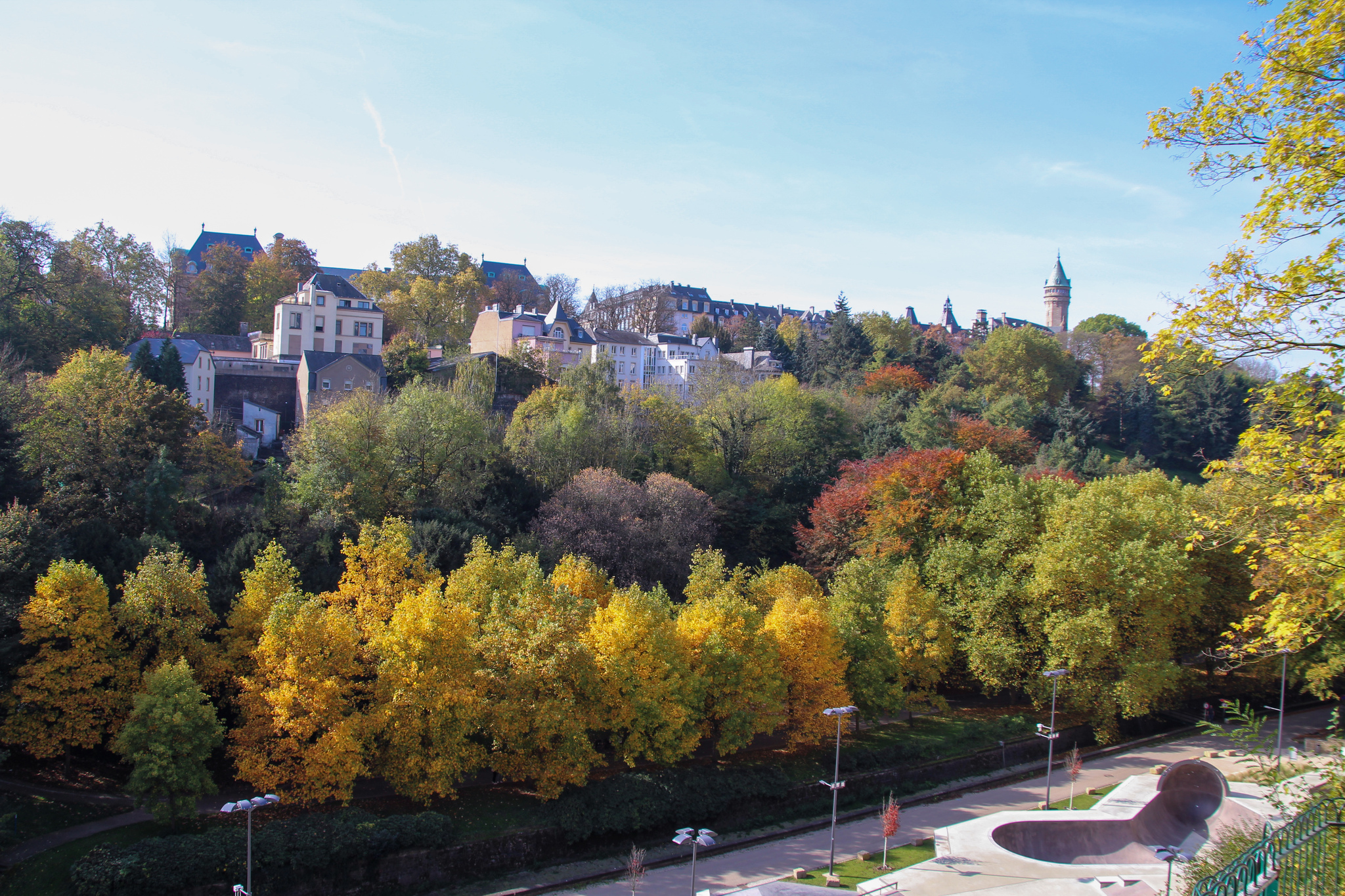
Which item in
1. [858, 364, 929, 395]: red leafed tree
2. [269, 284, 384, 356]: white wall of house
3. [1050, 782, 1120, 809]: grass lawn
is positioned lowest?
[1050, 782, 1120, 809]: grass lawn

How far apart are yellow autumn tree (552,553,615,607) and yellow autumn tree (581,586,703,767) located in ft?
7.87

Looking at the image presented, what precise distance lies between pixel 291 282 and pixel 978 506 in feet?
185

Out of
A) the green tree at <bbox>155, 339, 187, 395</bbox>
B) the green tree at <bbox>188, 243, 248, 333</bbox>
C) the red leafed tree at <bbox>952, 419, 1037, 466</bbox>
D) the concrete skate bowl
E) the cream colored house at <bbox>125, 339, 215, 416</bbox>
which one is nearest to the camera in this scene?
the concrete skate bowl

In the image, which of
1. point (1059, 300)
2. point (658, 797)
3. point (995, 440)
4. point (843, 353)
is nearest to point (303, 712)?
point (658, 797)

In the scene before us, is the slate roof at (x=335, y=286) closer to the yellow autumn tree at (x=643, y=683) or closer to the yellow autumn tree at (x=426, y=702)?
the yellow autumn tree at (x=426, y=702)

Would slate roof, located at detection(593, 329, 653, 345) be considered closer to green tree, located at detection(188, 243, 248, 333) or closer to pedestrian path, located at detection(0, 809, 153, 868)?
green tree, located at detection(188, 243, 248, 333)

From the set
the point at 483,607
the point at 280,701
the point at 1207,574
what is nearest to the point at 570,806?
the point at 483,607

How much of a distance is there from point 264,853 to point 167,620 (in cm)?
725

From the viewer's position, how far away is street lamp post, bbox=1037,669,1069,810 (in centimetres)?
2611

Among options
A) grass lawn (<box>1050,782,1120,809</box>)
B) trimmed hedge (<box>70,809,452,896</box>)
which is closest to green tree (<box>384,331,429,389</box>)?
trimmed hedge (<box>70,809,452,896</box>)

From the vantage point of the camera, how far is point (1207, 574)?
3488 cm

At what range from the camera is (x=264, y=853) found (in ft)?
64.3

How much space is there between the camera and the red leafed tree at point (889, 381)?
66.9 meters

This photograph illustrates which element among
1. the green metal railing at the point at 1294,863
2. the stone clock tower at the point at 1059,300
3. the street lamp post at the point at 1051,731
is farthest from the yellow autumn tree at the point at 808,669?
the stone clock tower at the point at 1059,300
